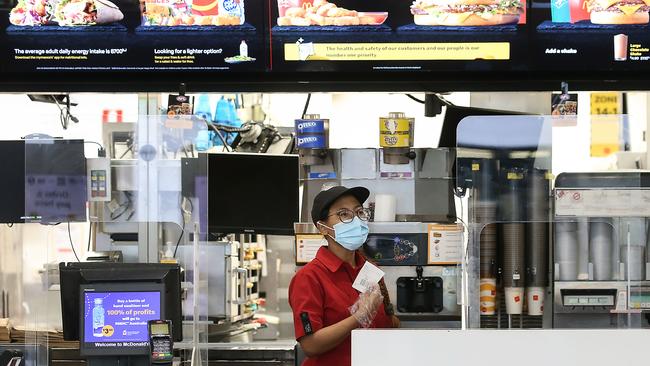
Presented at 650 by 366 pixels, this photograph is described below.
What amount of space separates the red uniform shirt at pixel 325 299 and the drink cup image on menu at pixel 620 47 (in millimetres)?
2102

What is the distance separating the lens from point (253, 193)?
6133 mm

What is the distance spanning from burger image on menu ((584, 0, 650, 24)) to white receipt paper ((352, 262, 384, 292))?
2.13 m

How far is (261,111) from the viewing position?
8.36m

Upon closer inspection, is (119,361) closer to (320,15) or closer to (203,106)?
(320,15)

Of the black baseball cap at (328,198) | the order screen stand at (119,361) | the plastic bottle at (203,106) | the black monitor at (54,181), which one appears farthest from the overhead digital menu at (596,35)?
the plastic bottle at (203,106)

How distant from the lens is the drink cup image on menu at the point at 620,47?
5.56m

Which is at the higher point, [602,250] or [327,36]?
[327,36]

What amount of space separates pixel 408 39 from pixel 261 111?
9.71 ft

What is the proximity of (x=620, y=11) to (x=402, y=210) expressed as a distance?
5.21 feet

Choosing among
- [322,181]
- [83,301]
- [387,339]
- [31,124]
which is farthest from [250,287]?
[387,339]

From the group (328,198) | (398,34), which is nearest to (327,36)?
(398,34)

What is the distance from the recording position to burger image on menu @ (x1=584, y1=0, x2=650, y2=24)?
219 inches

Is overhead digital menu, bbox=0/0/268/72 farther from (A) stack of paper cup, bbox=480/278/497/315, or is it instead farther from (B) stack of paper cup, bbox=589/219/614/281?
(B) stack of paper cup, bbox=589/219/614/281

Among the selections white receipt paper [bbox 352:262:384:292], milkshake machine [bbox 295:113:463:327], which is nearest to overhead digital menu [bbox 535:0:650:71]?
milkshake machine [bbox 295:113:463:327]
